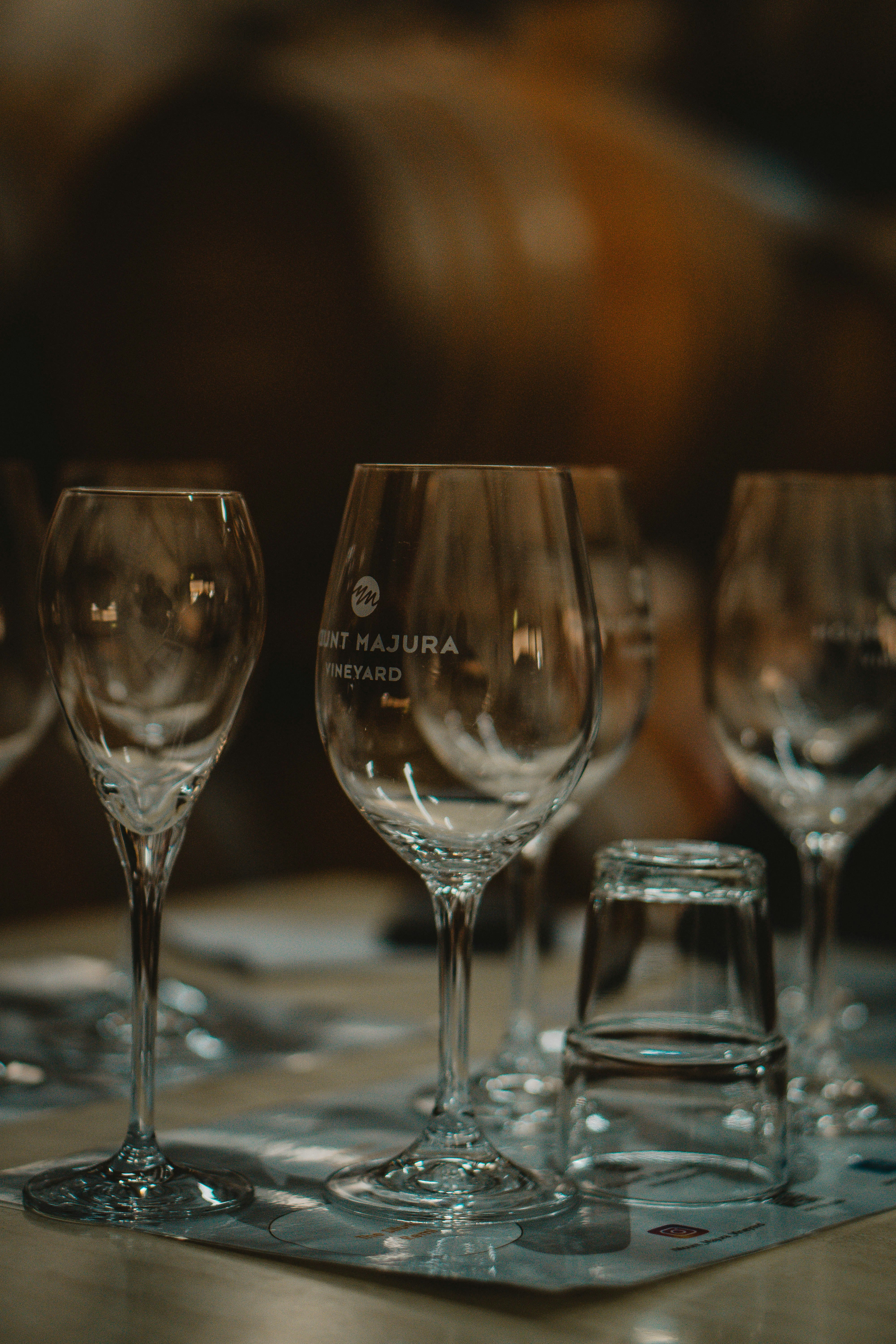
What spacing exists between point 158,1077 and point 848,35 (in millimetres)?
993

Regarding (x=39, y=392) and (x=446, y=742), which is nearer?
(x=446, y=742)

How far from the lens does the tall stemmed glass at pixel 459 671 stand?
0.55m

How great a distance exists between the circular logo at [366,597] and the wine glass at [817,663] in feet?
0.79

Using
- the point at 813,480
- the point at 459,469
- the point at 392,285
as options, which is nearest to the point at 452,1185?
the point at 459,469

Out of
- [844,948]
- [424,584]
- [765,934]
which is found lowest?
[844,948]

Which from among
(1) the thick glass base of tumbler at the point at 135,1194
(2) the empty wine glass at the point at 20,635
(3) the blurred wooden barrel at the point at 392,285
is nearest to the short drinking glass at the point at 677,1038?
(1) the thick glass base of tumbler at the point at 135,1194

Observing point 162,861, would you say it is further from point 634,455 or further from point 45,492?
point 45,492

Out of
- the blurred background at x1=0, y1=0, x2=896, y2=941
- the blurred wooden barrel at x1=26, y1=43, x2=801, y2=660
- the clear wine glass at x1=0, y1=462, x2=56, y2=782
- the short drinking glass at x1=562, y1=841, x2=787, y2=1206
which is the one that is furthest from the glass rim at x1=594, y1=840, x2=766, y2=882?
the blurred wooden barrel at x1=26, y1=43, x2=801, y2=660

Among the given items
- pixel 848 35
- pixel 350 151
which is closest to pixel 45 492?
pixel 350 151

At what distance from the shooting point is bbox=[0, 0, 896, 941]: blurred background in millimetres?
1385

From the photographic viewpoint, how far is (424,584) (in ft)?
Answer: 1.81

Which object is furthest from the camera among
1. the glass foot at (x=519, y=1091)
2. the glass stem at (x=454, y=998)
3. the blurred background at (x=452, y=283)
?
the blurred background at (x=452, y=283)

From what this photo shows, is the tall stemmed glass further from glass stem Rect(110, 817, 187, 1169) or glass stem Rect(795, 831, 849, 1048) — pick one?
glass stem Rect(795, 831, 849, 1048)

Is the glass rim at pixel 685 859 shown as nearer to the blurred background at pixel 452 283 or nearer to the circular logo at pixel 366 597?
the circular logo at pixel 366 597
